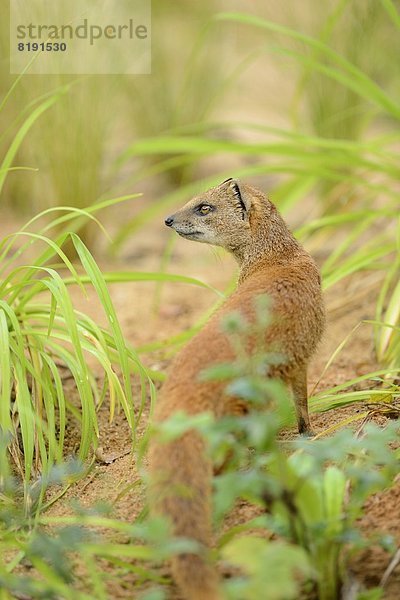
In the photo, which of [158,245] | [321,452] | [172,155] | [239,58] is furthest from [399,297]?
[239,58]

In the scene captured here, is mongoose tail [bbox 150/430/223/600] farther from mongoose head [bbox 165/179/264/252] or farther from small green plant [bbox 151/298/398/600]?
mongoose head [bbox 165/179/264/252]

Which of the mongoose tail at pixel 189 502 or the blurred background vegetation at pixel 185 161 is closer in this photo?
the mongoose tail at pixel 189 502

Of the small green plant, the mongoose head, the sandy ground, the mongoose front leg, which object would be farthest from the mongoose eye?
the small green plant

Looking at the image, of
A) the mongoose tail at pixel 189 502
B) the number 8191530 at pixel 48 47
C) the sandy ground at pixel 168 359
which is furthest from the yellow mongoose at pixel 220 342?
the number 8191530 at pixel 48 47

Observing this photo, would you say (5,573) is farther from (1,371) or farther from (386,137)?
(386,137)

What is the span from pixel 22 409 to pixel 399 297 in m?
1.51

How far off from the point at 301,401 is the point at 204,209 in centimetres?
76

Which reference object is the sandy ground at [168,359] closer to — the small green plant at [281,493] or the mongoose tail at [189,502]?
the small green plant at [281,493]

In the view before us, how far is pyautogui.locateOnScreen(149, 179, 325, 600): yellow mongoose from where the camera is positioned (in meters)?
1.84

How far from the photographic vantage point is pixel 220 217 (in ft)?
9.72

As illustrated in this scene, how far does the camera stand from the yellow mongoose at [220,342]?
1.84 meters

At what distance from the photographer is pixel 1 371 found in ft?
8.26

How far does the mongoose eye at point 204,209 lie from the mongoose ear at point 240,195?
93 mm

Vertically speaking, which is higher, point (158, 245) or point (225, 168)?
point (225, 168)
